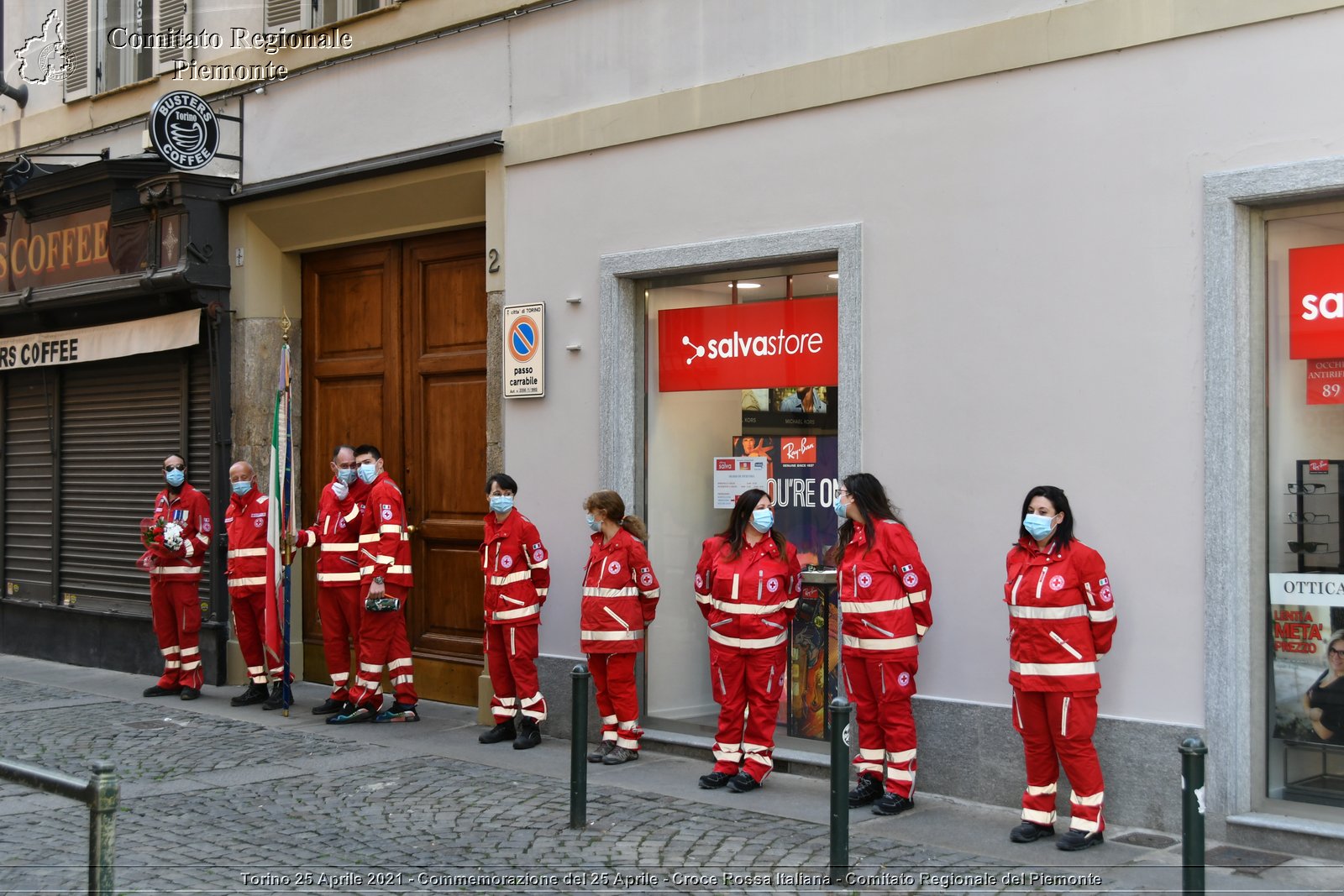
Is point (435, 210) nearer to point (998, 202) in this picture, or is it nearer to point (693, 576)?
point (693, 576)

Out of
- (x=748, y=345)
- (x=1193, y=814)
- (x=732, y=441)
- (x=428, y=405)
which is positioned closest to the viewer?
(x=1193, y=814)

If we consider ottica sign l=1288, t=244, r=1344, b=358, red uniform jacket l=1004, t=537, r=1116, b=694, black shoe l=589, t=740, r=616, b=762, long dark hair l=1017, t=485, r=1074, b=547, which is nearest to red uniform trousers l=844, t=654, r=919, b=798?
red uniform jacket l=1004, t=537, r=1116, b=694

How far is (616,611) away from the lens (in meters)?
8.75

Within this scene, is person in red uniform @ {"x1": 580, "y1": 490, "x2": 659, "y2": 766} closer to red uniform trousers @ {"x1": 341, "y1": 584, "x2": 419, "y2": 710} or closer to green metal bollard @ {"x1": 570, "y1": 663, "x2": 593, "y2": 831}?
green metal bollard @ {"x1": 570, "y1": 663, "x2": 593, "y2": 831}

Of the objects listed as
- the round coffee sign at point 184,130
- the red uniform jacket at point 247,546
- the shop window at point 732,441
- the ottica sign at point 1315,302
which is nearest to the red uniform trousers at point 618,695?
the shop window at point 732,441

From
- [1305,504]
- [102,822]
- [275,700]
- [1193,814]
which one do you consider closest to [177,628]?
[275,700]

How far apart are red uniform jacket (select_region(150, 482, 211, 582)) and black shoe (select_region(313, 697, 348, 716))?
6.19 ft

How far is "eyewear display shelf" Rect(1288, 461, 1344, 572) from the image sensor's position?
6.65 meters

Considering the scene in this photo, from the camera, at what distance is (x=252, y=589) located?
11.3 metres

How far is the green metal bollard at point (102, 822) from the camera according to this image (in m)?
4.45

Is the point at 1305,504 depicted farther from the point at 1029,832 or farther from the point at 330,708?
the point at 330,708

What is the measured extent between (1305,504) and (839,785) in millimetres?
2841

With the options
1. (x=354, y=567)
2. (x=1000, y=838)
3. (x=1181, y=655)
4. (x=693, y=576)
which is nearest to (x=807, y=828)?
(x=1000, y=838)

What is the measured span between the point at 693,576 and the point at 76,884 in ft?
14.8
